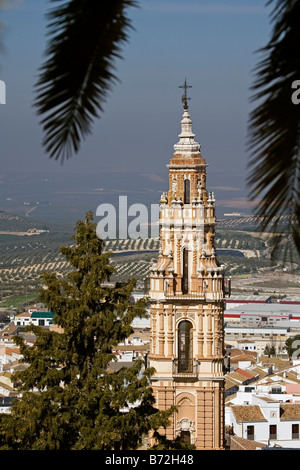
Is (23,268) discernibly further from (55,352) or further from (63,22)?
(63,22)

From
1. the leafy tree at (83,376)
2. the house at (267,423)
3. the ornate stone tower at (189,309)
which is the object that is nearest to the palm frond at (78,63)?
the leafy tree at (83,376)

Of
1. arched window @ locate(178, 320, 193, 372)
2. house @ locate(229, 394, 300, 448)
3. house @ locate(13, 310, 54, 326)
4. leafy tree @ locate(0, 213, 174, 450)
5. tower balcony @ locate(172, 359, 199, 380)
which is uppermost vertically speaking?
house @ locate(13, 310, 54, 326)

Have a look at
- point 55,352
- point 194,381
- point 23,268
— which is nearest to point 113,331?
point 55,352

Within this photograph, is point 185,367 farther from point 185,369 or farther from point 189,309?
point 189,309

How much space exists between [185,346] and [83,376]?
8274 mm

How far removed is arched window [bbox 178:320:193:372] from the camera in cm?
2253

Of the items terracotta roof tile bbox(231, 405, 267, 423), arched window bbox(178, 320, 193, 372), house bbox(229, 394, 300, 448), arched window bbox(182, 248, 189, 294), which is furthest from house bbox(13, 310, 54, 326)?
arched window bbox(178, 320, 193, 372)

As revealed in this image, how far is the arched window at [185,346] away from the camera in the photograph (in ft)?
73.9

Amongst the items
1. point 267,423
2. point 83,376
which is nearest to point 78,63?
point 83,376

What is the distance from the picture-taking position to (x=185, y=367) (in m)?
22.5

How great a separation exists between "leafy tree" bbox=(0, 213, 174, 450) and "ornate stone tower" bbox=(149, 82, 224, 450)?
22.4 ft

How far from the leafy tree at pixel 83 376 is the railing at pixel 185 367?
675cm

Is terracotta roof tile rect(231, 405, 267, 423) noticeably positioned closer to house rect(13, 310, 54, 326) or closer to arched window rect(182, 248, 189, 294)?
arched window rect(182, 248, 189, 294)
